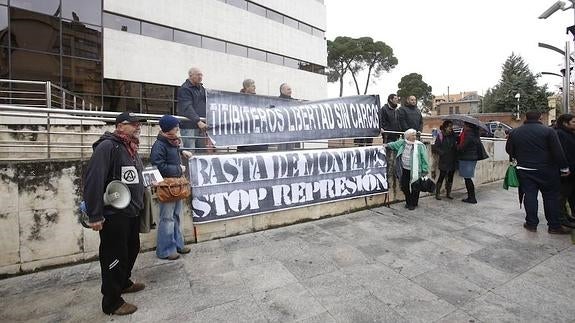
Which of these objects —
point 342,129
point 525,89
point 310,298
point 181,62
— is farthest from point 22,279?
point 525,89

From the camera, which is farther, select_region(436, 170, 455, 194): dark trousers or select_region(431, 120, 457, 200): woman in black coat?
select_region(436, 170, 455, 194): dark trousers

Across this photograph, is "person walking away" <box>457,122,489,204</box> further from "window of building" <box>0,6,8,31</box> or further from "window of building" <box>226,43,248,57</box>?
"window of building" <box>0,6,8,31</box>

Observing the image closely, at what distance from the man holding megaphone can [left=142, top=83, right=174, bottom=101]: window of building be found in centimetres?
1424

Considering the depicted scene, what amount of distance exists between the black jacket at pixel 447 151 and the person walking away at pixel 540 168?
64.5 inches

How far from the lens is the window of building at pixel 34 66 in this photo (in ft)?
38.3

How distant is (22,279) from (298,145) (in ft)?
13.1

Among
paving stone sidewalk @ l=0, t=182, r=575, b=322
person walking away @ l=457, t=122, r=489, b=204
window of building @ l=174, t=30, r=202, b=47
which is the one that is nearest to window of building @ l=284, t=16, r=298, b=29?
window of building @ l=174, t=30, r=202, b=47

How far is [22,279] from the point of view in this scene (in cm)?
331

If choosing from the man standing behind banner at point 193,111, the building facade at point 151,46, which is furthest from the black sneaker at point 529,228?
the building facade at point 151,46

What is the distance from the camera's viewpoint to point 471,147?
653cm

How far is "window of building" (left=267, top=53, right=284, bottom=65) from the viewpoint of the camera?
21016 mm

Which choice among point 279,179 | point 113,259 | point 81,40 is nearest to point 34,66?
point 81,40

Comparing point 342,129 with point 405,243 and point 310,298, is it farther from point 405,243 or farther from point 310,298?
point 310,298

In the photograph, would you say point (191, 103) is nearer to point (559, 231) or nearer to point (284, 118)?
point (284, 118)
